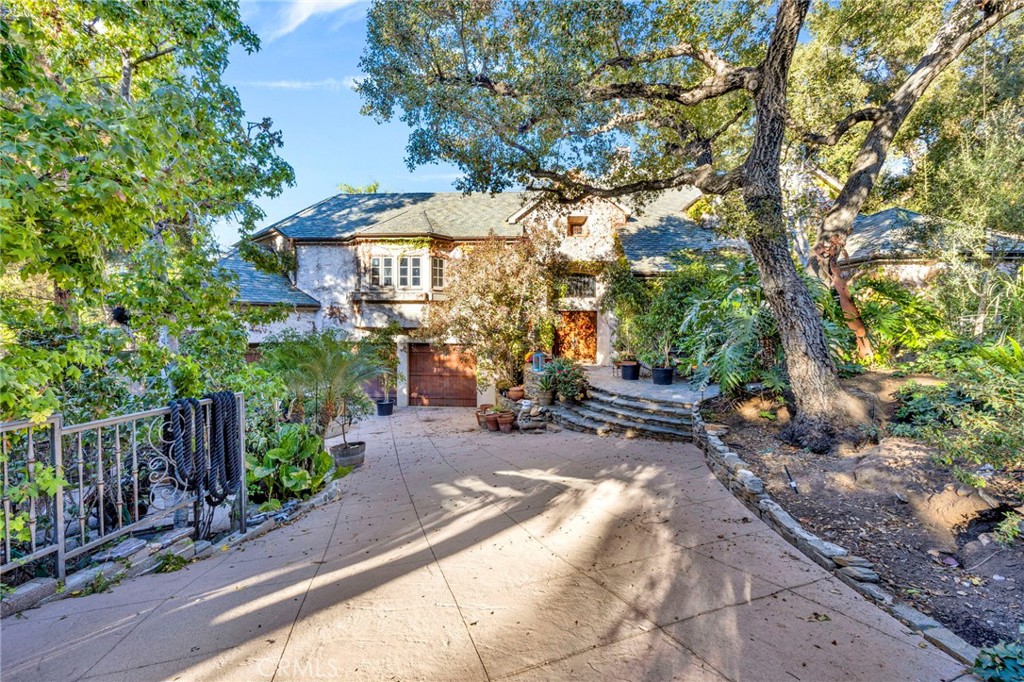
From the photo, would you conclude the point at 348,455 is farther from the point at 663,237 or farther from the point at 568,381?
the point at 663,237

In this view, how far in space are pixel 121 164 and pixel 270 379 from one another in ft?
9.84

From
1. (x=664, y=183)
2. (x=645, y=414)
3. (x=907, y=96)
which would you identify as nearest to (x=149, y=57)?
(x=664, y=183)

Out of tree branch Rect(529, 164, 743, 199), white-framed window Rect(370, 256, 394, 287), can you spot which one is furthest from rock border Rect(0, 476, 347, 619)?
white-framed window Rect(370, 256, 394, 287)

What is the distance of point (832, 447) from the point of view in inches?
224

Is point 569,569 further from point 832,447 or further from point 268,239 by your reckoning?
point 268,239

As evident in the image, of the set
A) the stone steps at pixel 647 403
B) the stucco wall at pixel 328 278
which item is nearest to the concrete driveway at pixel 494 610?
the stone steps at pixel 647 403

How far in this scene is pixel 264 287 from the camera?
15.5 m

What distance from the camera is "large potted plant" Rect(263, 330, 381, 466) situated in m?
7.85

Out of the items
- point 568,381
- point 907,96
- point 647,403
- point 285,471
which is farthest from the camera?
point 568,381

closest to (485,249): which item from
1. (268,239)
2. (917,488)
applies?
(268,239)

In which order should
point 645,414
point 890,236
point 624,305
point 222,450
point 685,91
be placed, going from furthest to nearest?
point 624,305 → point 890,236 → point 645,414 → point 685,91 → point 222,450

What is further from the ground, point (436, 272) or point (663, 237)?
point (663, 237)

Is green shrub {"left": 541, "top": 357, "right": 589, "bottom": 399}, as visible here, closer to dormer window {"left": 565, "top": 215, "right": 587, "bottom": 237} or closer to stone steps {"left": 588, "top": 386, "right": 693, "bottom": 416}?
stone steps {"left": 588, "top": 386, "right": 693, "bottom": 416}
